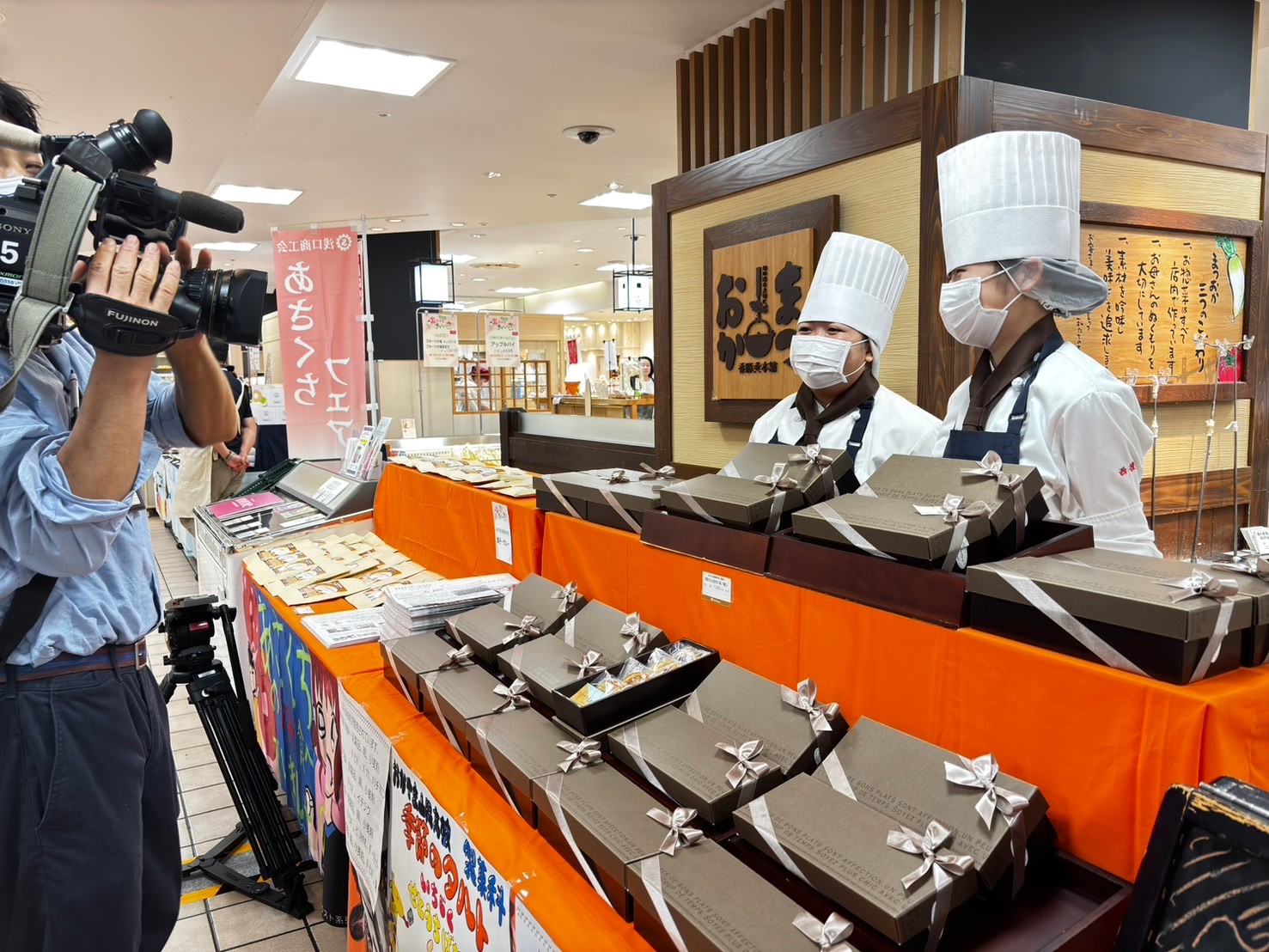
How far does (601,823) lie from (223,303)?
1.01 m

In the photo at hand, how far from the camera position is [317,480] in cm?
407

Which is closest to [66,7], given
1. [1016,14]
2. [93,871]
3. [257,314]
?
[257,314]

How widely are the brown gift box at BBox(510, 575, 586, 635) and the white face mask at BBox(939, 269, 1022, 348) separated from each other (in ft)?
3.43

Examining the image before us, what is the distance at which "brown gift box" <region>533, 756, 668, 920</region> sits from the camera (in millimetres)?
990

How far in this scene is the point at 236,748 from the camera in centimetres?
248

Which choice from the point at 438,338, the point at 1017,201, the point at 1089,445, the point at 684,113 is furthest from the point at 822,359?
the point at 438,338

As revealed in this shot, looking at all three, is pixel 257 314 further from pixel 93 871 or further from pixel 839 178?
pixel 839 178

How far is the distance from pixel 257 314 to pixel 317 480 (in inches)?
116

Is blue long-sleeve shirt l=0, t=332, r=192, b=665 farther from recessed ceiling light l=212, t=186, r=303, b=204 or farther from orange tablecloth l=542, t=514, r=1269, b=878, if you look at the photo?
recessed ceiling light l=212, t=186, r=303, b=204

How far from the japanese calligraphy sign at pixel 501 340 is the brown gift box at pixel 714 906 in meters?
9.55

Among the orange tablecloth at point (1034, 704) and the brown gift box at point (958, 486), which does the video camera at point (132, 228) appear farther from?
the brown gift box at point (958, 486)

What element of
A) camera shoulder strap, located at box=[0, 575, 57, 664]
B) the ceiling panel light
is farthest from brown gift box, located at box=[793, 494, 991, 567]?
the ceiling panel light

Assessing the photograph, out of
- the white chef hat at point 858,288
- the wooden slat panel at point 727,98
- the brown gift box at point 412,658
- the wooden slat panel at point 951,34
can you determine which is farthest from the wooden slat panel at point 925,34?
the brown gift box at point 412,658

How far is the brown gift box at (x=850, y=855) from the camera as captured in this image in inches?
30.3
